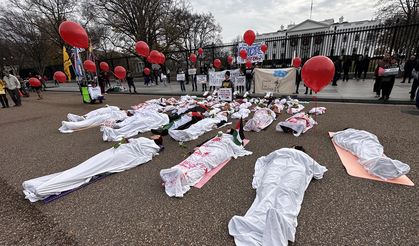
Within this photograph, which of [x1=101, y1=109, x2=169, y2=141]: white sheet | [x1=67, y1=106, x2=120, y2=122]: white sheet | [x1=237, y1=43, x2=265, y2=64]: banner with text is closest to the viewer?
[x1=101, y1=109, x2=169, y2=141]: white sheet

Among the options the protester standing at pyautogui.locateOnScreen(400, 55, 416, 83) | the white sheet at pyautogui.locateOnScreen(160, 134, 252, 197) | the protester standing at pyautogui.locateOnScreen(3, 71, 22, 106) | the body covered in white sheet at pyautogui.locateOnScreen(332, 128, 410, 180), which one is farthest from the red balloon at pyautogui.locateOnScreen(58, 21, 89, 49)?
the protester standing at pyautogui.locateOnScreen(400, 55, 416, 83)

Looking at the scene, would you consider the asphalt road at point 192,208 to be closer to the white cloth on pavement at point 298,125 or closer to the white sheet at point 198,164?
the white sheet at point 198,164

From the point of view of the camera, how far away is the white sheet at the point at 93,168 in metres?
2.69

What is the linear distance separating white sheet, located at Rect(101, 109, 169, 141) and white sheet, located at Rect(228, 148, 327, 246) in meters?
3.88

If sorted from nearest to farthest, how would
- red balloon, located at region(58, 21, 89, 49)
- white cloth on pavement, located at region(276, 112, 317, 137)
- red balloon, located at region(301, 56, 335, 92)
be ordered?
red balloon, located at region(301, 56, 335, 92) → white cloth on pavement, located at region(276, 112, 317, 137) → red balloon, located at region(58, 21, 89, 49)

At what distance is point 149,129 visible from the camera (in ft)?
19.0

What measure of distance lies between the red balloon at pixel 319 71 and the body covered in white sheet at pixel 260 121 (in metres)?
1.69

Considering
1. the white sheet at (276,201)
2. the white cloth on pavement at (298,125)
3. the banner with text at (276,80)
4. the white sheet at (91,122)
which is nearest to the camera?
the white sheet at (276,201)

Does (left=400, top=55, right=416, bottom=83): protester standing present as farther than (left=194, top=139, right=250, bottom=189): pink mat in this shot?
Yes

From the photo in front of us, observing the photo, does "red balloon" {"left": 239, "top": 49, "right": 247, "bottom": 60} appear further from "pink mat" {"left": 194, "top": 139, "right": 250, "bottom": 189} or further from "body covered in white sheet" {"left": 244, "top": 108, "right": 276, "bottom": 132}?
"pink mat" {"left": 194, "top": 139, "right": 250, "bottom": 189}

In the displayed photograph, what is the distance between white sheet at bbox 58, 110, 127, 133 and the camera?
235 inches

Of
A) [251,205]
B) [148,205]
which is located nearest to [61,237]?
[148,205]

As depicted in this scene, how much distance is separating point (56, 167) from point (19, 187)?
652 mm

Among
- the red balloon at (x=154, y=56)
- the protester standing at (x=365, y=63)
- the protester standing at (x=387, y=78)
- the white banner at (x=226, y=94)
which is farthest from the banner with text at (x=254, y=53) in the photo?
the protester standing at (x=365, y=63)
